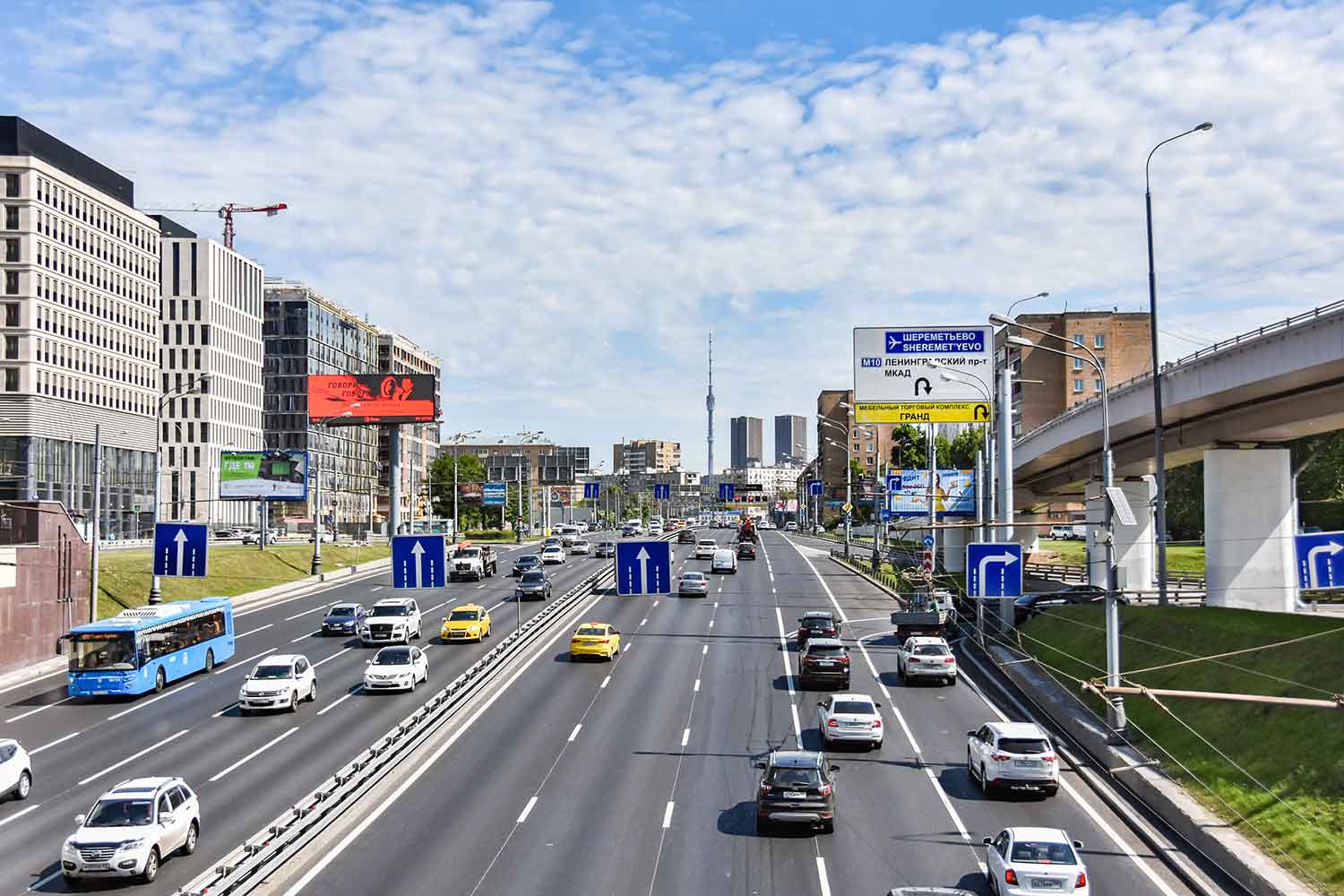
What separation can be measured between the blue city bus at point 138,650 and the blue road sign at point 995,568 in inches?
1119

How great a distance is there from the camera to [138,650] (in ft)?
129

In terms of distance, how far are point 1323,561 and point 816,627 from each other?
91.7ft

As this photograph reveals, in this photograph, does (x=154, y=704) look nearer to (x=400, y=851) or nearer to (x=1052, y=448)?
(x=400, y=851)

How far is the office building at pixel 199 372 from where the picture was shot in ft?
448

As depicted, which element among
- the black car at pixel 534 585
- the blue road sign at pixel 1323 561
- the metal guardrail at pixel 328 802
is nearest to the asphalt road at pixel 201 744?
the metal guardrail at pixel 328 802

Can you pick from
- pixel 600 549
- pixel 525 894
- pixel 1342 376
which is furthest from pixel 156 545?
pixel 600 549

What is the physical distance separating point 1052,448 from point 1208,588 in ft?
71.1

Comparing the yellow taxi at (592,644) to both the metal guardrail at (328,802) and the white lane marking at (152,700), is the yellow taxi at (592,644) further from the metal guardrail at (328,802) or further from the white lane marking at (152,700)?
the white lane marking at (152,700)

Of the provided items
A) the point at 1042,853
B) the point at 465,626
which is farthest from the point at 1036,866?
the point at 465,626

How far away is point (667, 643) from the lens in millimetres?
50875


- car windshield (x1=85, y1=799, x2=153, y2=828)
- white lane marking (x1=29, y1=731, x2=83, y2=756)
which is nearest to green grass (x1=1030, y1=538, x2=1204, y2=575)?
white lane marking (x1=29, y1=731, x2=83, y2=756)

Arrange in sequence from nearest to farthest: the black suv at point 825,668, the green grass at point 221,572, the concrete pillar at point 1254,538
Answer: the black suv at point 825,668 < the concrete pillar at point 1254,538 < the green grass at point 221,572

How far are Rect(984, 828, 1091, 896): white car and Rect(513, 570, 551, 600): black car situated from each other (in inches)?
1748

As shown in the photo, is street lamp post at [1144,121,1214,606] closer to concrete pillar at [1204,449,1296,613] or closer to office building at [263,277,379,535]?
concrete pillar at [1204,449,1296,613]
